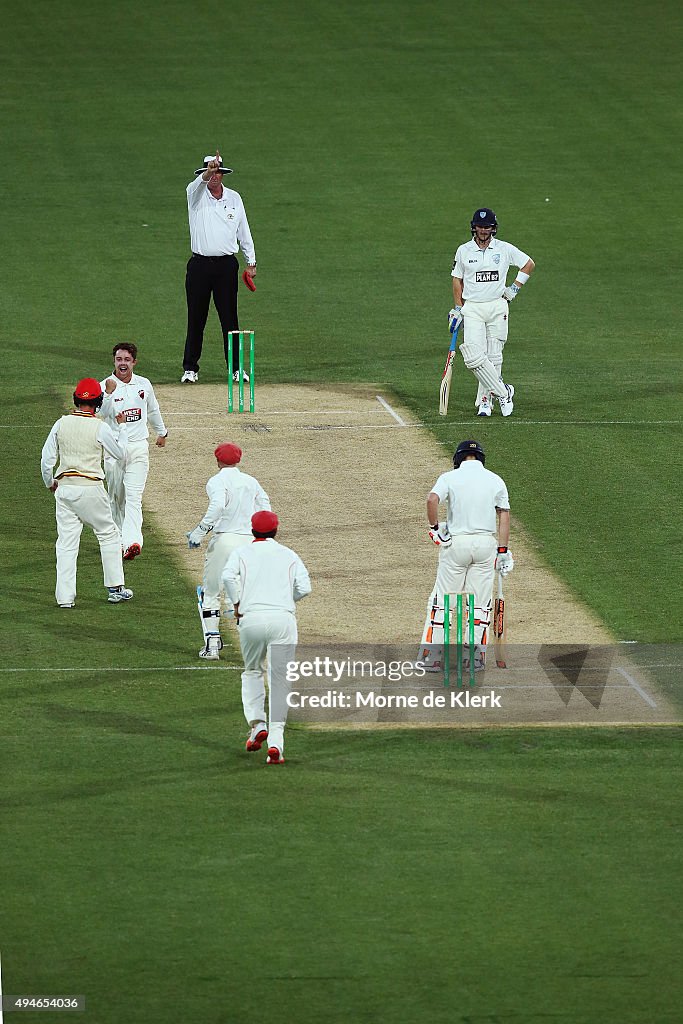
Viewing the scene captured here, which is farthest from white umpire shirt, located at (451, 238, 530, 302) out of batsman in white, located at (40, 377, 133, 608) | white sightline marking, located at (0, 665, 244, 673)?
white sightline marking, located at (0, 665, 244, 673)

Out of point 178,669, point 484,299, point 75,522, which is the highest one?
point 484,299

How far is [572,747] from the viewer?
1297 centimetres

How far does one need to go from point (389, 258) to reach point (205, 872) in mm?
22466

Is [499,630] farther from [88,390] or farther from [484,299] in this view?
[484,299]

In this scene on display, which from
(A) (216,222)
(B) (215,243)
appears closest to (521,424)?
(B) (215,243)

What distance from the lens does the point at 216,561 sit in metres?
14.5

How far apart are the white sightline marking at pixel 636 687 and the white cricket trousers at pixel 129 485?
4.97 m

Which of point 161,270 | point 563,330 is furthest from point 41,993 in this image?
point 161,270

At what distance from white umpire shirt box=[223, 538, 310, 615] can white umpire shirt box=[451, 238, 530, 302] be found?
10224 millimetres

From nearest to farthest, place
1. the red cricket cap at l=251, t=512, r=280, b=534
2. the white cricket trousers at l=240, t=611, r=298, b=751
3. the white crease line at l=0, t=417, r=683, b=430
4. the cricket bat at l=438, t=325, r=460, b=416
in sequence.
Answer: the white cricket trousers at l=240, t=611, r=298, b=751, the red cricket cap at l=251, t=512, r=280, b=534, the cricket bat at l=438, t=325, r=460, b=416, the white crease line at l=0, t=417, r=683, b=430

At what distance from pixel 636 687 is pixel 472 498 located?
193 cm

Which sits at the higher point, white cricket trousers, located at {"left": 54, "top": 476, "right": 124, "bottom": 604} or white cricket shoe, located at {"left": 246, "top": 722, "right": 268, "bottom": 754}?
white cricket trousers, located at {"left": 54, "top": 476, "right": 124, "bottom": 604}

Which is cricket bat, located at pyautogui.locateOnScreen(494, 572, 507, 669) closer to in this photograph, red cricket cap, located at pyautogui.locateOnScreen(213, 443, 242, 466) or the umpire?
red cricket cap, located at pyautogui.locateOnScreen(213, 443, 242, 466)

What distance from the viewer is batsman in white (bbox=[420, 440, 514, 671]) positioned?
561 inches
